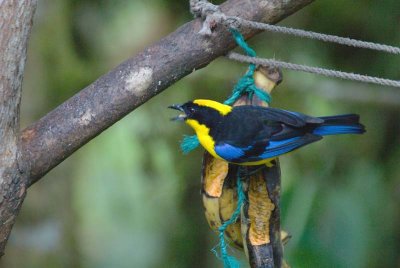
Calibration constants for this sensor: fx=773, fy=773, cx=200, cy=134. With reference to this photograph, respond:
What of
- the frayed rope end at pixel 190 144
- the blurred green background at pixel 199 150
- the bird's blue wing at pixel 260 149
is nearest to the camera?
the bird's blue wing at pixel 260 149

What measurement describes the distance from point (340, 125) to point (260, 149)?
0.76ft

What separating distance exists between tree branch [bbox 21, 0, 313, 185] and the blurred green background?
4.05 feet

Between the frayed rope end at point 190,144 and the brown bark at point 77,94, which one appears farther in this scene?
the frayed rope end at point 190,144

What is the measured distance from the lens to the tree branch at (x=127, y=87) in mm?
2041

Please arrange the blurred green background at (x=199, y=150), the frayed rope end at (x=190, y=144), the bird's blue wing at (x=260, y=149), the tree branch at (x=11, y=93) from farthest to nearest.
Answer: the blurred green background at (x=199, y=150)
the frayed rope end at (x=190, y=144)
the bird's blue wing at (x=260, y=149)
the tree branch at (x=11, y=93)

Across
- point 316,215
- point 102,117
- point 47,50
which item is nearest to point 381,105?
point 316,215

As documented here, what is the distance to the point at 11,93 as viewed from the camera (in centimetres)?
190

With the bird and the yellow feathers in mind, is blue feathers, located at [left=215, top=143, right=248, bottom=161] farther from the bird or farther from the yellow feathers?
the yellow feathers

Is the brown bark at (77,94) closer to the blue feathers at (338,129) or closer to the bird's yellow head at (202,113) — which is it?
the bird's yellow head at (202,113)

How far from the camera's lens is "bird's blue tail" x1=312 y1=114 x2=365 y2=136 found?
2.08m

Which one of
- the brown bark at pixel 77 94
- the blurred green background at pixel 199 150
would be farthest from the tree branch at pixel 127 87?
the blurred green background at pixel 199 150

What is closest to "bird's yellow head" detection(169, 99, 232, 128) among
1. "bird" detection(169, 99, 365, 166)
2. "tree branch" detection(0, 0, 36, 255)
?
"bird" detection(169, 99, 365, 166)

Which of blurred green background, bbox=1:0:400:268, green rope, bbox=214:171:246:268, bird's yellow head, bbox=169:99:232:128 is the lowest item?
blurred green background, bbox=1:0:400:268

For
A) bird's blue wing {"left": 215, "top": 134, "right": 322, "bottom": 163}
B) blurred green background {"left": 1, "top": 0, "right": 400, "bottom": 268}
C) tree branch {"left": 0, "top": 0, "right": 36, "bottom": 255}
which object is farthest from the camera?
blurred green background {"left": 1, "top": 0, "right": 400, "bottom": 268}
